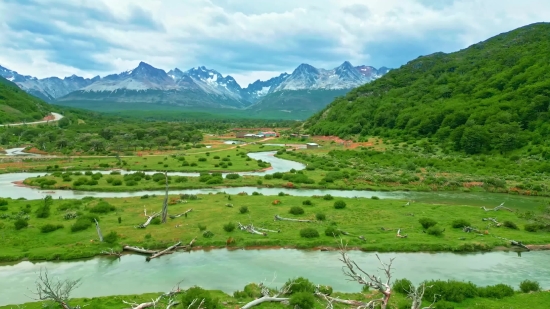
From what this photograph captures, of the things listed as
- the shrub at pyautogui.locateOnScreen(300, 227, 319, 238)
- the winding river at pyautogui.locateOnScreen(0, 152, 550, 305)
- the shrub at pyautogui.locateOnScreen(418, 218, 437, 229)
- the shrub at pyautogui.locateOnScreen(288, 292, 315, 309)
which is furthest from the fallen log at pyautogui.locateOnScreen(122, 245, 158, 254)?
the shrub at pyautogui.locateOnScreen(418, 218, 437, 229)

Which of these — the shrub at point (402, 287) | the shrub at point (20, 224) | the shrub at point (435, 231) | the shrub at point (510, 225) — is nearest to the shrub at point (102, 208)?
the shrub at point (20, 224)

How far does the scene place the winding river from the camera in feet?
82.2

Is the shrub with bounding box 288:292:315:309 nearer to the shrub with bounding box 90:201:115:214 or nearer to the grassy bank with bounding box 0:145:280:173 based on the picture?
the shrub with bounding box 90:201:115:214

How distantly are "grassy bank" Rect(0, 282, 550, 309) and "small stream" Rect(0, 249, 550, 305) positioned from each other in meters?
1.82

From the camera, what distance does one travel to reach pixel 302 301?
20.6 metres

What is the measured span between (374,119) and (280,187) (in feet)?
350

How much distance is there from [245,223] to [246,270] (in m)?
10.2

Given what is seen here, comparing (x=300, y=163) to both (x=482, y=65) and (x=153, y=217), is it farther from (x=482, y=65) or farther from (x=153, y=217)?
(x=482, y=65)

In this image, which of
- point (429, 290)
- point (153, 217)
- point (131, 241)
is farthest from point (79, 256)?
point (429, 290)

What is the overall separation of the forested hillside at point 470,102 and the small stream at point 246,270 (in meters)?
72.7

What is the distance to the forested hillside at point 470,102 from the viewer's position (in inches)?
3826

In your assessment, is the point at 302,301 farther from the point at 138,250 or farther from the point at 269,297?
the point at 138,250

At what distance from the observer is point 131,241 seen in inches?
1266

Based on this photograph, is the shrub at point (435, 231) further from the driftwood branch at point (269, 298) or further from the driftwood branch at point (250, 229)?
the driftwood branch at point (269, 298)
